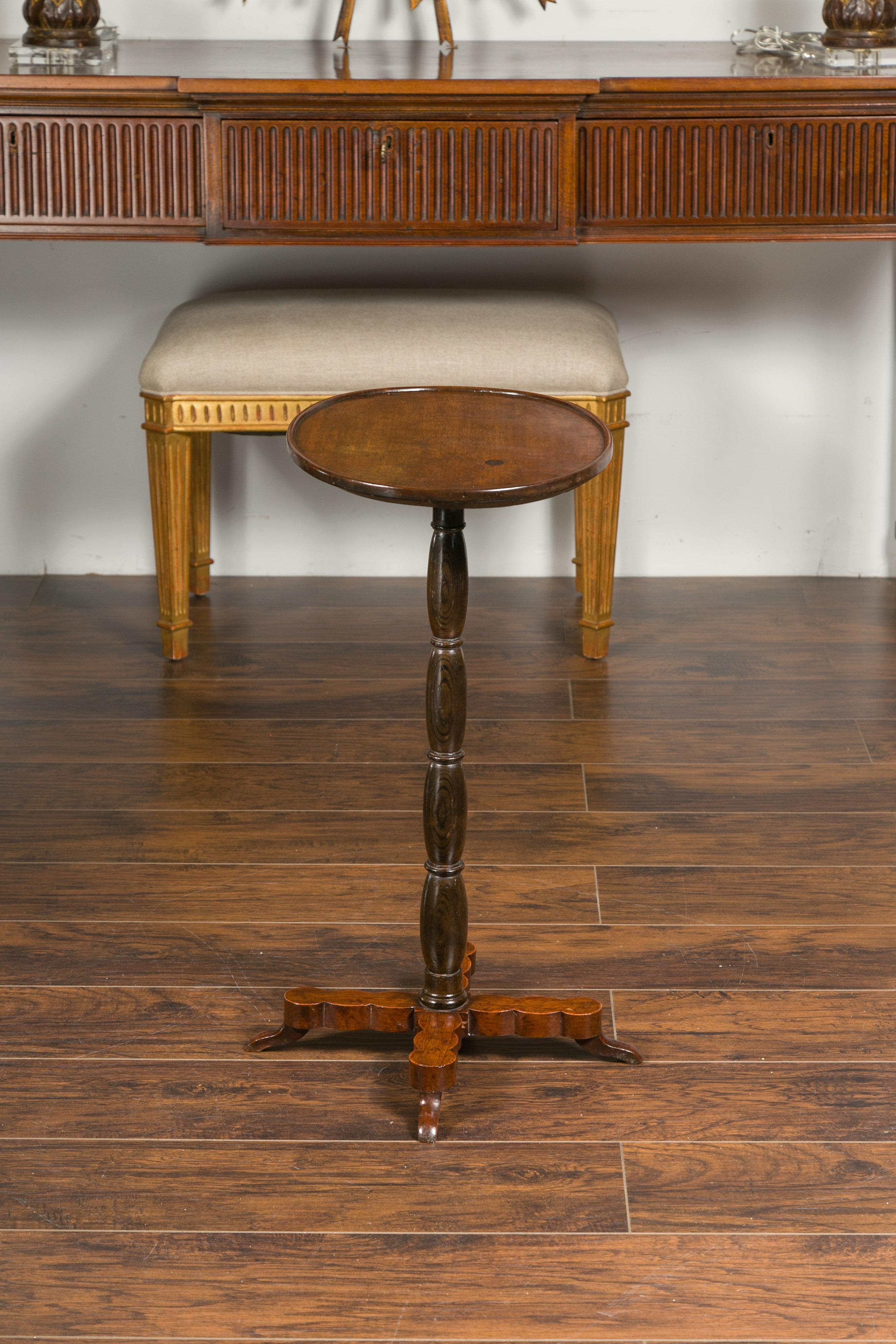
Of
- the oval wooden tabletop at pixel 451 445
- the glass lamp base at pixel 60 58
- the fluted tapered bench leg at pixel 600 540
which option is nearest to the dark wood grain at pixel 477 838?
the fluted tapered bench leg at pixel 600 540

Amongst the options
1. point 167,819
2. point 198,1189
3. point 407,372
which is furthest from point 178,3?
point 198,1189

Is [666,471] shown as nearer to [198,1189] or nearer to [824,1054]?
[824,1054]

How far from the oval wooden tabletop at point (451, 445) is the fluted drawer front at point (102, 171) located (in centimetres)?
69

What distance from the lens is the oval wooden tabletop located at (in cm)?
118

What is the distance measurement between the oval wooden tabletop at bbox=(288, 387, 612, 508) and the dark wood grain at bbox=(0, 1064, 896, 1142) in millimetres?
566

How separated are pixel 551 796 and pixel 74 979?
66cm

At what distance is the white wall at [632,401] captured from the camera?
248 centimetres

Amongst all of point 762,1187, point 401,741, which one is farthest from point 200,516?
point 762,1187

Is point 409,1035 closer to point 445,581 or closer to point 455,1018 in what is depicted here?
point 455,1018

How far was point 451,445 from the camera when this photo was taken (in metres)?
1.28

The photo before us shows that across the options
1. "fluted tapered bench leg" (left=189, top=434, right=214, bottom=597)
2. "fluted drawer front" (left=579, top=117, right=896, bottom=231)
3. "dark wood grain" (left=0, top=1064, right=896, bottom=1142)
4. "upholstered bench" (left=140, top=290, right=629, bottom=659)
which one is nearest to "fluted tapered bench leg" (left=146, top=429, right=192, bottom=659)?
"upholstered bench" (left=140, top=290, right=629, bottom=659)

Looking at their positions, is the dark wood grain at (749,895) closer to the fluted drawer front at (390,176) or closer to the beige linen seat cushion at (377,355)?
the beige linen seat cushion at (377,355)

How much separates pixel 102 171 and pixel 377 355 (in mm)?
435

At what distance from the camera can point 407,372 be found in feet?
6.84
